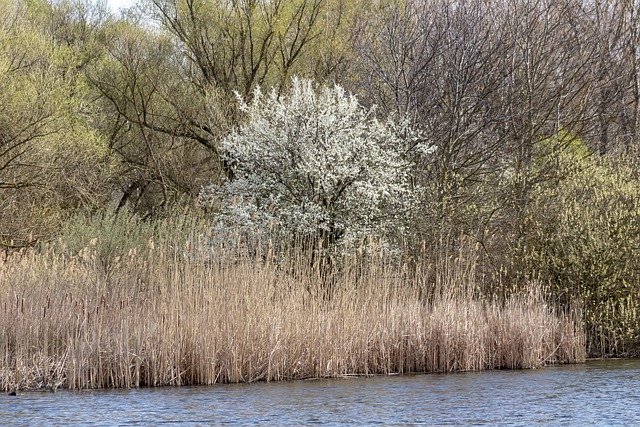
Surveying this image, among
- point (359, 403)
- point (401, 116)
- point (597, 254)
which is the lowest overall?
point (359, 403)

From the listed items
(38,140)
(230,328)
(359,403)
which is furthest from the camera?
(38,140)

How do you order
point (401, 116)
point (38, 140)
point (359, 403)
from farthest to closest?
point (38, 140), point (401, 116), point (359, 403)

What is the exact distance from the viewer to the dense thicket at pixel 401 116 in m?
15.0

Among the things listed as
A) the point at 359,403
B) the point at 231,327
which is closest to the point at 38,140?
the point at 231,327

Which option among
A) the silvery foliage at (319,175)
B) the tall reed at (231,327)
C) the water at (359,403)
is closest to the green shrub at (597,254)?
the tall reed at (231,327)

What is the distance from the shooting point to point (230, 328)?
11.3 meters

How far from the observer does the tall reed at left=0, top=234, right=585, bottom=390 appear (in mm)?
10977

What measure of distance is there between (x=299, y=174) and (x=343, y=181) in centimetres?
72

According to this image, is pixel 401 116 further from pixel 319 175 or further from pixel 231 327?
pixel 231 327

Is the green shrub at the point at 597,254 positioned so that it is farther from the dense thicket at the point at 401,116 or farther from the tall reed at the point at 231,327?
the tall reed at the point at 231,327

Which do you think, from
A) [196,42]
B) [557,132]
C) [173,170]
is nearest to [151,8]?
[196,42]

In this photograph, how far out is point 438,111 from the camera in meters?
17.9

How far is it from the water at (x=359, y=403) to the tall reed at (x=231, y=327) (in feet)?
1.13

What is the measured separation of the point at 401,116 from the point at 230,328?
671 cm
